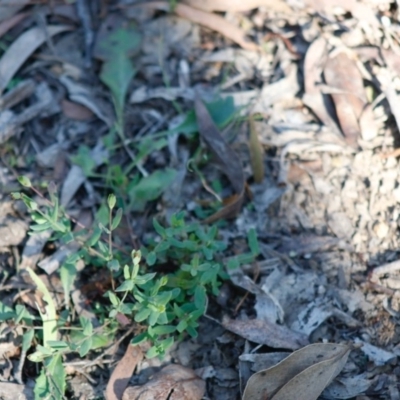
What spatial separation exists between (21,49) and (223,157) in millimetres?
1132

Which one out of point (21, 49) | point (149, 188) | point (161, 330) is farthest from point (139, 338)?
point (21, 49)

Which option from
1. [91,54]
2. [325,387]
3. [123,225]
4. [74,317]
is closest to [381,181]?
[325,387]

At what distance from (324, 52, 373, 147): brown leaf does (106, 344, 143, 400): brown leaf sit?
1201mm

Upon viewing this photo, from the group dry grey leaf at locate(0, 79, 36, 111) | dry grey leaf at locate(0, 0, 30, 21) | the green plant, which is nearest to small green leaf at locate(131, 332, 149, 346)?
the green plant

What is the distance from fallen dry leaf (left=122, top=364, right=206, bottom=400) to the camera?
2100mm

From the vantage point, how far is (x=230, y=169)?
2582 millimetres

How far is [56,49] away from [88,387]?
1.63 m

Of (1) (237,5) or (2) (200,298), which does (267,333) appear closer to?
(2) (200,298)

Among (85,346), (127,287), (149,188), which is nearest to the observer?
(127,287)

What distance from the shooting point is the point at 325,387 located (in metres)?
2.10

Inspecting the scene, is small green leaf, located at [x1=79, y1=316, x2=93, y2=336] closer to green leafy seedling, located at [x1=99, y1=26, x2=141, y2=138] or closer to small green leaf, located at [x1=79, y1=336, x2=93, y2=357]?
small green leaf, located at [x1=79, y1=336, x2=93, y2=357]

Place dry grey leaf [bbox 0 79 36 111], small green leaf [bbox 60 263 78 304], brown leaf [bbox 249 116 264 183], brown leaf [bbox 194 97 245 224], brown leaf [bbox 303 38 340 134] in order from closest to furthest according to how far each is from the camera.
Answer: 1. small green leaf [bbox 60 263 78 304]
2. brown leaf [bbox 194 97 245 224]
3. brown leaf [bbox 249 116 264 183]
4. brown leaf [bbox 303 38 340 134]
5. dry grey leaf [bbox 0 79 36 111]

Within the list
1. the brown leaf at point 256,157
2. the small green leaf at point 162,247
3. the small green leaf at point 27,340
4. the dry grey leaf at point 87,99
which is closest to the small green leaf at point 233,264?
the small green leaf at point 162,247

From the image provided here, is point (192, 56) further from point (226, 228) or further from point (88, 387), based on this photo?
point (88, 387)
